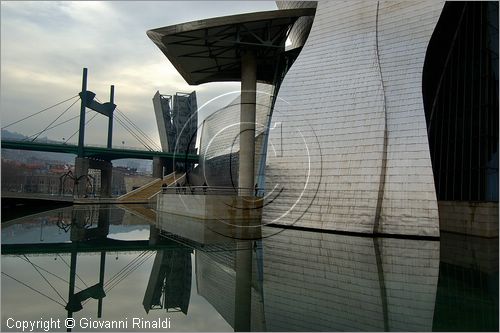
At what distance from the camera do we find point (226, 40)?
17.4 meters

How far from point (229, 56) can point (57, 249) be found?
43.2 feet

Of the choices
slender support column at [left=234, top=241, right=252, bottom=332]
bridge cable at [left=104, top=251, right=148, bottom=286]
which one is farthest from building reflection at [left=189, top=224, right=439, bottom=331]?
bridge cable at [left=104, top=251, right=148, bottom=286]

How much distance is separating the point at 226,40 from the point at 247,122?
3.89m

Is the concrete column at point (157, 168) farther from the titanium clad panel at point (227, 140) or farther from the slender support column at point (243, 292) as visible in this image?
the slender support column at point (243, 292)

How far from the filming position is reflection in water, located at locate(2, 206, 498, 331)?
13.8ft

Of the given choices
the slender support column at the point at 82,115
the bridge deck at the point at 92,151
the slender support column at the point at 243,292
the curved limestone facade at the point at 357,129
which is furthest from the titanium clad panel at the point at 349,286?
the slender support column at the point at 82,115

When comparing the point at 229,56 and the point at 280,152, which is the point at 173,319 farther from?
the point at 229,56

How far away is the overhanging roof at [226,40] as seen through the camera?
16.2 meters

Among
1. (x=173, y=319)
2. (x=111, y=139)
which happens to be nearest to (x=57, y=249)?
(x=173, y=319)

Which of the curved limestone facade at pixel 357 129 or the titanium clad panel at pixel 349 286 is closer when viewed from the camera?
the titanium clad panel at pixel 349 286

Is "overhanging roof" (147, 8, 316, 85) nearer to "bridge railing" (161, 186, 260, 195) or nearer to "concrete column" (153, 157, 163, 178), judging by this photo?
"bridge railing" (161, 186, 260, 195)

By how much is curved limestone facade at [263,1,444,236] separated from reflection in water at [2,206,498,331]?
1.83 meters

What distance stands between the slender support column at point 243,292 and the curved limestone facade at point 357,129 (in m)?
4.84

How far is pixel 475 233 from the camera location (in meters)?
11.3
